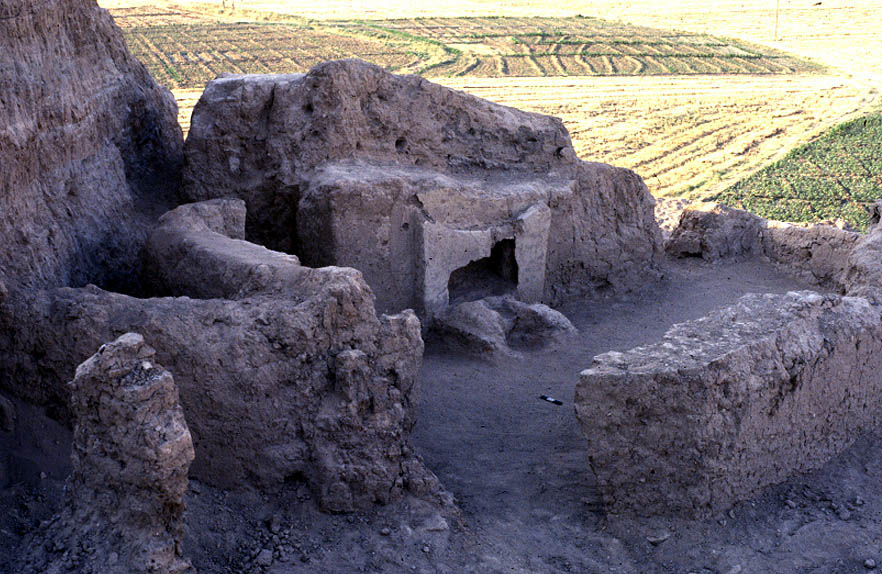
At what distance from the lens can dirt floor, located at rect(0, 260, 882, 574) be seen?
6.83 meters

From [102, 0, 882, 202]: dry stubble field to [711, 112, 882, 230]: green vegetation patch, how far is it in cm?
57

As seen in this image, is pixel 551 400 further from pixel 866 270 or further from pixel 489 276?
pixel 866 270

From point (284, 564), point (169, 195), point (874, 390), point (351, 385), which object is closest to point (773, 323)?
point (874, 390)

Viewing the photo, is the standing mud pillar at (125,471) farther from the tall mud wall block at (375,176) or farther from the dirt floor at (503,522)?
the tall mud wall block at (375,176)

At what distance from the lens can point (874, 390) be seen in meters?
8.82

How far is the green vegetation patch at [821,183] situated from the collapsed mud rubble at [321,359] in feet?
31.3

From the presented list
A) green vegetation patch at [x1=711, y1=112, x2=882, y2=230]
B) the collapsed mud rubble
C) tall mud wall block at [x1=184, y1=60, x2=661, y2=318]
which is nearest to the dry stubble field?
green vegetation patch at [x1=711, y1=112, x2=882, y2=230]

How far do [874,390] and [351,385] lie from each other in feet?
14.6

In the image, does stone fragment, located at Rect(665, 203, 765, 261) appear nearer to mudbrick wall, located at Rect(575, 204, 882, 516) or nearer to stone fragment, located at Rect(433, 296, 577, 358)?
stone fragment, located at Rect(433, 296, 577, 358)

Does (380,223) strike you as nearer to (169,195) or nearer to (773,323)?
(169,195)

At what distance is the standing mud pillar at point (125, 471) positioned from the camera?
586 cm

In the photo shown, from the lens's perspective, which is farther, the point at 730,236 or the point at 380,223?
the point at 730,236

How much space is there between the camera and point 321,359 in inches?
294

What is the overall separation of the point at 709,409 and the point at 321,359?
271 centimetres
